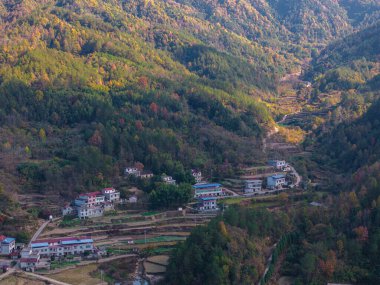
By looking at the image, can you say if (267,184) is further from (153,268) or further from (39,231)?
(39,231)

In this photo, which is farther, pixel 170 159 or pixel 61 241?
pixel 170 159

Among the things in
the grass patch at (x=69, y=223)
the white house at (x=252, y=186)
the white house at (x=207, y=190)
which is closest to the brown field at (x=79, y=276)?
the grass patch at (x=69, y=223)

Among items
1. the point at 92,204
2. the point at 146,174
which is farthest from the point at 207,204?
the point at 92,204

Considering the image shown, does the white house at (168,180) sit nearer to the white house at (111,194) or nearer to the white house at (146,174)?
the white house at (146,174)

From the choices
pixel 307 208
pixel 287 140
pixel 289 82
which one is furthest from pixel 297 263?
pixel 289 82

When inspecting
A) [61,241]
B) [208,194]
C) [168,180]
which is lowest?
[61,241]

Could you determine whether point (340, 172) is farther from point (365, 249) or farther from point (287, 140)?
point (365, 249)

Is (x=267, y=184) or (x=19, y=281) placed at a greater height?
(x=267, y=184)
